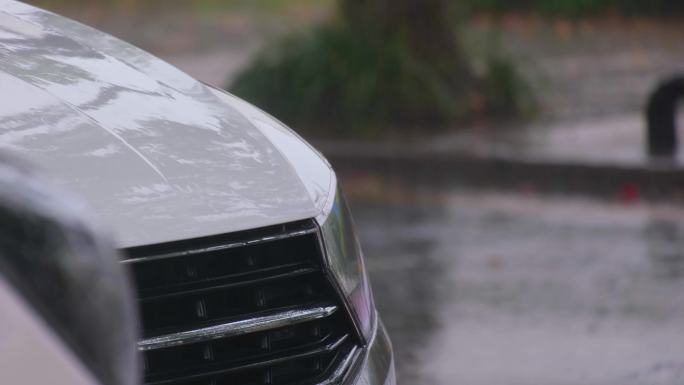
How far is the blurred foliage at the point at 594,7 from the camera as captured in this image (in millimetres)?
22594

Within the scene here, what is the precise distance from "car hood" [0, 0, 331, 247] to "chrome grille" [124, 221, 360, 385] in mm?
49

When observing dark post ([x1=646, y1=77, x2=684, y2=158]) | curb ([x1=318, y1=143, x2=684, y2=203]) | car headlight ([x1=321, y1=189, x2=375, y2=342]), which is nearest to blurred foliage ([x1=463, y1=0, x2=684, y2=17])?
curb ([x1=318, y1=143, x2=684, y2=203])

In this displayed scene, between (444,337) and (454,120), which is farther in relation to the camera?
(454,120)

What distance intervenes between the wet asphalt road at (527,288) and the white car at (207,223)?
2.67 meters

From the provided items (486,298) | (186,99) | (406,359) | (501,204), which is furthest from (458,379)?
(501,204)

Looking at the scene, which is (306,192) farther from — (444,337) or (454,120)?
(454,120)

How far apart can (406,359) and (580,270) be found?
1.91m

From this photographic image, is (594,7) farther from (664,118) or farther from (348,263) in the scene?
(348,263)

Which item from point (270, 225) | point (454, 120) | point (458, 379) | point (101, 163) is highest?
point (101, 163)

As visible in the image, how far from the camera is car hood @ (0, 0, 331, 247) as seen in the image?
2.91m

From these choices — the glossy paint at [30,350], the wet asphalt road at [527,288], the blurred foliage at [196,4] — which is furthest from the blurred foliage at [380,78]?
the blurred foliage at [196,4]

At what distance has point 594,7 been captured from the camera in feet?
75.9

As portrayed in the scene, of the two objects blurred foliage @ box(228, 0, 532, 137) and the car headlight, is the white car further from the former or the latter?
blurred foliage @ box(228, 0, 532, 137)

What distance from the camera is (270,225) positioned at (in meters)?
3.03
